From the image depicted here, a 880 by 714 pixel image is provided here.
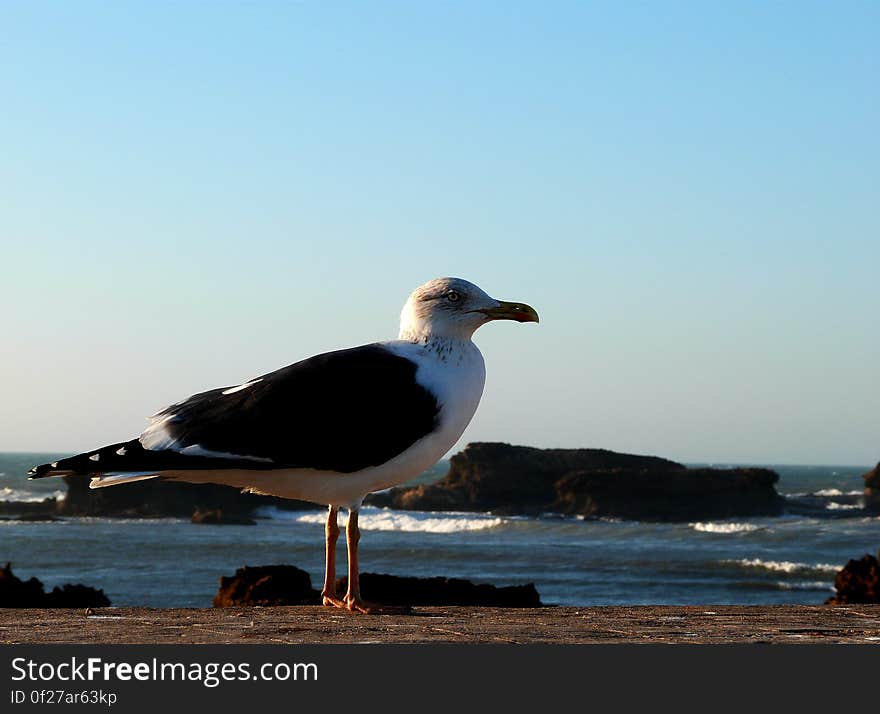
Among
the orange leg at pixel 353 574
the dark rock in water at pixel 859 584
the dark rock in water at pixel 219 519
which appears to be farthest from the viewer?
the dark rock in water at pixel 219 519

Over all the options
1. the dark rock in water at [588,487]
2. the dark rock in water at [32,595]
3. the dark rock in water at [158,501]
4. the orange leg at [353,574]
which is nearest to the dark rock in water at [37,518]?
the dark rock in water at [158,501]

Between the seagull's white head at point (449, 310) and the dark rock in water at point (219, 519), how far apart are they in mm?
44918

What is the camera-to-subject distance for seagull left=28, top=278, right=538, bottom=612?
596 centimetres

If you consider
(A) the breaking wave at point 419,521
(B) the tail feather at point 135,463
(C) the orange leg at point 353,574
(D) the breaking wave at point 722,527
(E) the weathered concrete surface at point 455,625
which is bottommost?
(D) the breaking wave at point 722,527

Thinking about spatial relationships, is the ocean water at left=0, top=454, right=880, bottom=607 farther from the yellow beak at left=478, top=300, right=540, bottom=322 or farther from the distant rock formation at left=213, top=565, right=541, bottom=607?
the yellow beak at left=478, top=300, right=540, bottom=322

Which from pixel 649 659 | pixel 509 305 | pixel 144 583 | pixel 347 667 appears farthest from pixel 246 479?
pixel 144 583

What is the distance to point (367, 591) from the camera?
10906 mm

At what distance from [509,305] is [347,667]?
8.95 feet

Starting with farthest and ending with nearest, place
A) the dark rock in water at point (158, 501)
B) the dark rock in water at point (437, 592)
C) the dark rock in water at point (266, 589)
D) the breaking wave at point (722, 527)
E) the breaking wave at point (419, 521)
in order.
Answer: the dark rock in water at point (158, 501)
the breaking wave at point (419, 521)
the breaking wave at point (722, 527)
the dark rock in water at point (437, 592)
the dark rock in water at point (266, 589)

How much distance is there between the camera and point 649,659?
4336mm

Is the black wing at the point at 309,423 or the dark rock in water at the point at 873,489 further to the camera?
the dark rock in water at the point at 873,489

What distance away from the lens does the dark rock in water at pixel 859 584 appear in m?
9.86

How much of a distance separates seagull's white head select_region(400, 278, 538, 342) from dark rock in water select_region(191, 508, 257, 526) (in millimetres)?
44918

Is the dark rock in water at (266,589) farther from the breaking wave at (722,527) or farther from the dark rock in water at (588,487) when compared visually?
the dark rock in water at (588,487)
